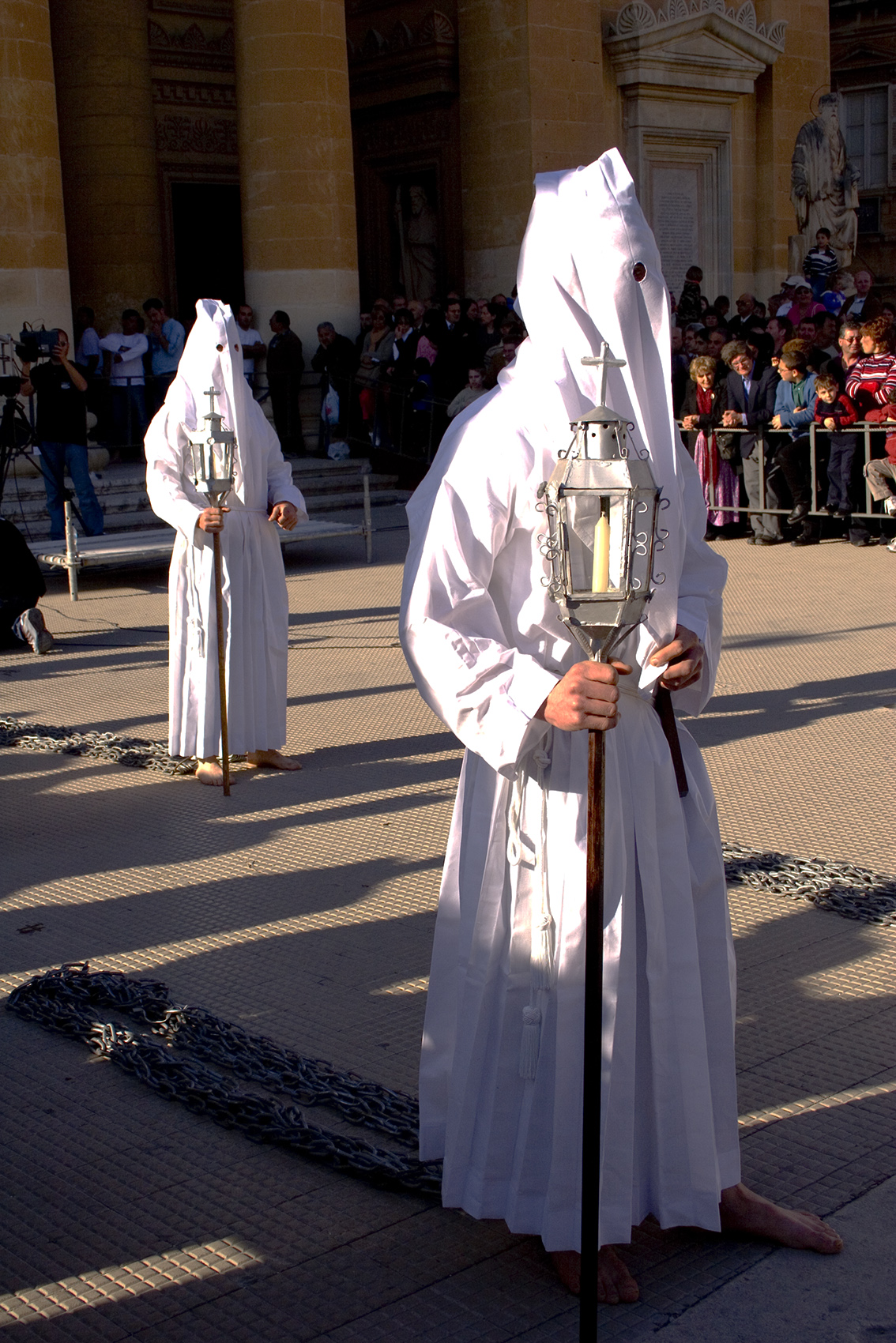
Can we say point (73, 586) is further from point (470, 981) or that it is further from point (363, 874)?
point (470, 981)

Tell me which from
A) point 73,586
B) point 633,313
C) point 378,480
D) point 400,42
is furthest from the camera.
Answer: point 400,42

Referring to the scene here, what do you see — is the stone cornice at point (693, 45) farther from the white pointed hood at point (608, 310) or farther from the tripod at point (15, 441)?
the white pointed hood at point (608, 310)

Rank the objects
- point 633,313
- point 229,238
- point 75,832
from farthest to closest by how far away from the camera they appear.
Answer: point 229,238, point 75,832, point 633,313

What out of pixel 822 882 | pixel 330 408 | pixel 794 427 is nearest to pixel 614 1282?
pixel 822 882

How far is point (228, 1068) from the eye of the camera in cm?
379

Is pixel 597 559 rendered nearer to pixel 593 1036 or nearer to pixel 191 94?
pixel 593 1036

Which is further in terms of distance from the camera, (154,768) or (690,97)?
(690,97)

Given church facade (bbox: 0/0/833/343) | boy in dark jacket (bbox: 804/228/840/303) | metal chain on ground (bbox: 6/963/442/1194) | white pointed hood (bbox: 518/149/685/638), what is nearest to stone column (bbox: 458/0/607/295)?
church facade (bbox: 0/0/833/343)

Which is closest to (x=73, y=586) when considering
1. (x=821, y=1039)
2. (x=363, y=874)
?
(x=363, y=874)

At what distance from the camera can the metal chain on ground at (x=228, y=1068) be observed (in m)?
3.30

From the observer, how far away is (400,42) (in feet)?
69.2

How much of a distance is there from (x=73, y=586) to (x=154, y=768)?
5.13 meters

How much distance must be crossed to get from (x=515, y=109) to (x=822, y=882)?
16800 mm

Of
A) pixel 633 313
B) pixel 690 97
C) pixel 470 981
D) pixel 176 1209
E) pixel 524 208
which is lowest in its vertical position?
pixel 176 1209
